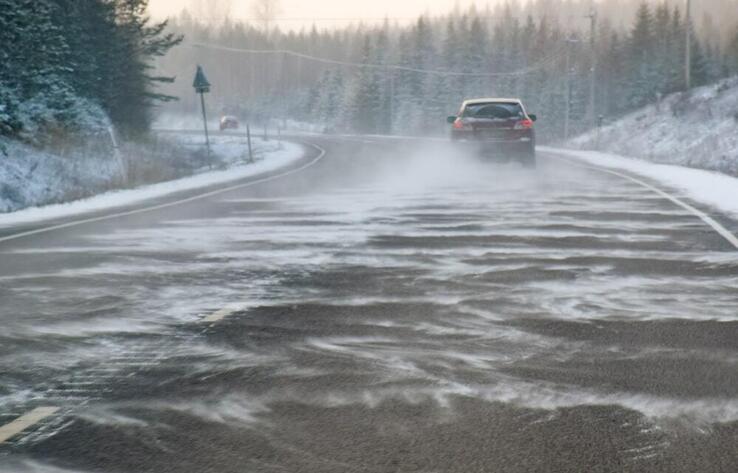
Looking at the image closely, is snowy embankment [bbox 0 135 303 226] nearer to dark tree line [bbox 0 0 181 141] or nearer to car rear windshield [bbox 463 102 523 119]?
dark tree line [bbox 0 0 181 141]

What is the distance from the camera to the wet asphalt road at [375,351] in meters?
4.06

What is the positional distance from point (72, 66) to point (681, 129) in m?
32.2

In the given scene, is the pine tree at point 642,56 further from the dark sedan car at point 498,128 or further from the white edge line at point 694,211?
the white edge line at point 694,211

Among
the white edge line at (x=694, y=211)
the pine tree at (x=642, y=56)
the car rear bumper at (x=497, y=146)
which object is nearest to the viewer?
the white edge line at (x=694, y=211)

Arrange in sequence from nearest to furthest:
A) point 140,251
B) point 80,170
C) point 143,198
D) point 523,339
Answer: point 523,339, point 140,251, point 143,198, point 80,170

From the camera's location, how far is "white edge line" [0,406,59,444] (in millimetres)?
4250

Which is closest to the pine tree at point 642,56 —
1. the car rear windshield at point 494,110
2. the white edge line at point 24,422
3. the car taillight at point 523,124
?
the car rear windshield at point 494,110

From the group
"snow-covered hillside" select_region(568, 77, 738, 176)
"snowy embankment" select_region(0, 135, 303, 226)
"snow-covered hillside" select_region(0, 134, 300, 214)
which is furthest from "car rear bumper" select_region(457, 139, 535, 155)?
"snow-covered hillside" select_region(568, 77, 738, 176)

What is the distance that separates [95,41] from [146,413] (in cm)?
3658

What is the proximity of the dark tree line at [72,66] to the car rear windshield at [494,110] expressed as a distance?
10684mm

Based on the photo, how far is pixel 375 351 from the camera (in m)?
5.73

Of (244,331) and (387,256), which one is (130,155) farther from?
(244,331)

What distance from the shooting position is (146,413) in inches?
178

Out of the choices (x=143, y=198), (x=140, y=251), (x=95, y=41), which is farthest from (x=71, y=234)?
(x=95, y=41)
